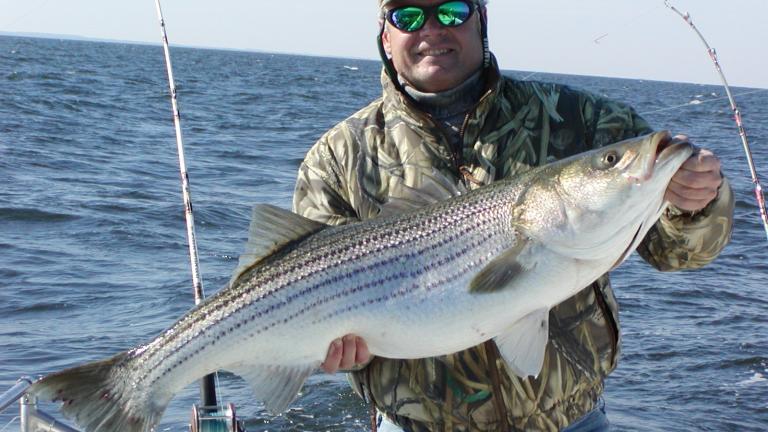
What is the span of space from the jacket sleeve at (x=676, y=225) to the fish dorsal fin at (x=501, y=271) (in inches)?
25.9

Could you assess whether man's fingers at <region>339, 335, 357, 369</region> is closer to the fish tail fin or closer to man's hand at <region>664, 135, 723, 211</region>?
the fish tail fin

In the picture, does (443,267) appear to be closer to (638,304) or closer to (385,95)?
(385,95)

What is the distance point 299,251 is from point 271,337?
39 centimetres

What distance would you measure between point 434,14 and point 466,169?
741mm

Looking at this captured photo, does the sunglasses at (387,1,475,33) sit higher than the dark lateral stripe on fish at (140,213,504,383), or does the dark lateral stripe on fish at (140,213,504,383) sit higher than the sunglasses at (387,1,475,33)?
the sunglasses at (387,1,475,33)

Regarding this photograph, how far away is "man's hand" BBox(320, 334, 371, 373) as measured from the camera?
409cm

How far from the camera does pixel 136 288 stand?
1258 centimetres

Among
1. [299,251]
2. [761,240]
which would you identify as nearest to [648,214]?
[299,251]

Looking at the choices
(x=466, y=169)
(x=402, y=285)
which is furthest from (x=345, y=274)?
(x=466, y=169)

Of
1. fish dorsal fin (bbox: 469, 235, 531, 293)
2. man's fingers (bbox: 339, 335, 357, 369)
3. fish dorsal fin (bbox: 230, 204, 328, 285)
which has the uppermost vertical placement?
fish dorsal fin (bbox: 230, 204, 328, 285)

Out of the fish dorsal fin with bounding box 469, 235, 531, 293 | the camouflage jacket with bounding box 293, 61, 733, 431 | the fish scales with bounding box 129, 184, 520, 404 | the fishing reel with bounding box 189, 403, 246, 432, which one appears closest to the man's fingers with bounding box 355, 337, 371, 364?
the fish scales with bounding box 129, 184, 520, 404

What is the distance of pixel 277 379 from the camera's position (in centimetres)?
419

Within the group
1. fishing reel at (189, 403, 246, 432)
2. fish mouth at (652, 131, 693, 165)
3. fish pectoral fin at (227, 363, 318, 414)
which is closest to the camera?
fish mouth at (652, 131, 693, 165)

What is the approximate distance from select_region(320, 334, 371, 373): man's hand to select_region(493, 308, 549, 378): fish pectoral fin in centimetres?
60
